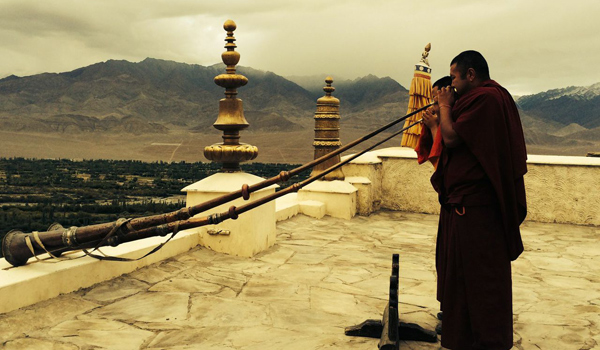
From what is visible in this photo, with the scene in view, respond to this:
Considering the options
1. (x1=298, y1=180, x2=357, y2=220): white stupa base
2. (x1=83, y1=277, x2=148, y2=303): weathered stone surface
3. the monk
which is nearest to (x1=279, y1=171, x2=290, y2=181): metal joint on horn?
the monk

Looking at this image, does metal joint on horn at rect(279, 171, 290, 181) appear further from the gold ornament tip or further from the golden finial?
the golden finial

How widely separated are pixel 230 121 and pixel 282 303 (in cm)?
246

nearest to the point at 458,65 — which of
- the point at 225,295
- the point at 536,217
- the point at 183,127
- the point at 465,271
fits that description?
the point at 465,271

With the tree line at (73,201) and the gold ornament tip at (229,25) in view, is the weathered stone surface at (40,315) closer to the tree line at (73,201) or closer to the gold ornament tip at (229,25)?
the gold ornament tip at (229,25)

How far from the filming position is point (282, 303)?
13.8 feet

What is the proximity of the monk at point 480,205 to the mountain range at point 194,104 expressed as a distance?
88.7m

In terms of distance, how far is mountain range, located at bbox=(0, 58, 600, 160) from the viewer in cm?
10206

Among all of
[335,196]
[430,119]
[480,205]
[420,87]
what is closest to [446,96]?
[430,119]

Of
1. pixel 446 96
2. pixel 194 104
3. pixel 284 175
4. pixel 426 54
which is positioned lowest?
pixel 284 175

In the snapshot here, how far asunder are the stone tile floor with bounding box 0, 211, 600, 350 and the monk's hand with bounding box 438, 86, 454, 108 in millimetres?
1566

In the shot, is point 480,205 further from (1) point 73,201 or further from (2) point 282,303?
(1) point 73,201

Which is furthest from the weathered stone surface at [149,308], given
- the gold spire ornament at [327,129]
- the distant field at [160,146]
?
the distant field at [160,146]

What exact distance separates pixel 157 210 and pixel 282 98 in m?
117

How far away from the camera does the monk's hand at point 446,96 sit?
325 centimetres
